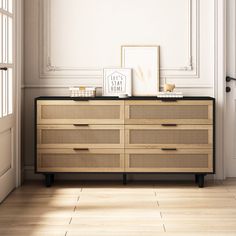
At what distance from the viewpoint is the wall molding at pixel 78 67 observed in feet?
17.7

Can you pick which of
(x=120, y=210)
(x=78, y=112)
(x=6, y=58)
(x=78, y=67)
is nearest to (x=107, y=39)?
(x=78, y=67)

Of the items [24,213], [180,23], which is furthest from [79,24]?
[24,213]

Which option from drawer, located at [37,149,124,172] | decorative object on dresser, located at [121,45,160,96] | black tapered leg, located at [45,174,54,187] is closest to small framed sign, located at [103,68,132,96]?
decorative object on dresser, located at [121,45,160,96]

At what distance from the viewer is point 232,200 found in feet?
14.8

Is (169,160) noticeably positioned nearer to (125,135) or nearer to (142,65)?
(125,135)

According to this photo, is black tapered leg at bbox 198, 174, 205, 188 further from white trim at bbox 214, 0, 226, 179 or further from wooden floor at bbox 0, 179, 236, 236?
white trim at bbox 214, 0, 226, 179

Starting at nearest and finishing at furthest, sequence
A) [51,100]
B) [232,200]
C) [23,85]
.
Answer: [232,200]
[51,100]
[23,85]

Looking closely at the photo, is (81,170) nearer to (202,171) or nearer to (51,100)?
(51,100)

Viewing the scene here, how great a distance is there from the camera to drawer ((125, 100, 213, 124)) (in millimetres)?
5031

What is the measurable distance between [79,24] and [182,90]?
113 centimetres

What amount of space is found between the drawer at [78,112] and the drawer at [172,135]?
17 cm

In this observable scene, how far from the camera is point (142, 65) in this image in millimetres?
5418

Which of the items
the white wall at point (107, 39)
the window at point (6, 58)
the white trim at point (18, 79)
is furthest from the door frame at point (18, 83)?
the white wall at point (107, 39)

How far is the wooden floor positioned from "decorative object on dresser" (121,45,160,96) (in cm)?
88
